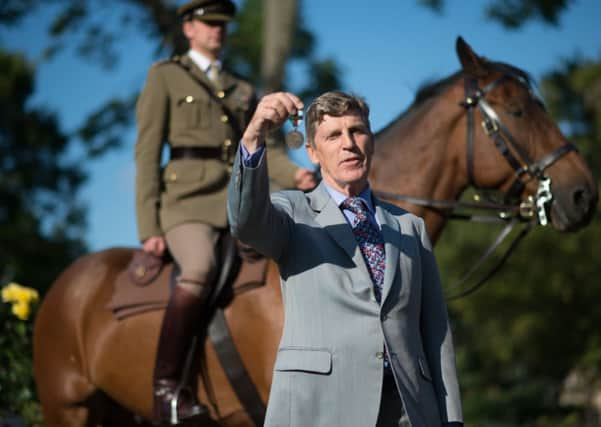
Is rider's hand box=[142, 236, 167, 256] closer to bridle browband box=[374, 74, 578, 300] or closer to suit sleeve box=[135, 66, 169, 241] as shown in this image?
suit sleeve box=[135, 66, 169, 241]

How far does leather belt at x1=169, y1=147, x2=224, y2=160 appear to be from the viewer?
527cm

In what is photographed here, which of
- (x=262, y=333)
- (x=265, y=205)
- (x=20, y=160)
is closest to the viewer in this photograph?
(x=265, y=205)

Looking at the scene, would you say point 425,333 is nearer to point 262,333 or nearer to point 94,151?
point 262,333

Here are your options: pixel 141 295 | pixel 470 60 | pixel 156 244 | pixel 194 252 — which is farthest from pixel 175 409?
pixel 470 60

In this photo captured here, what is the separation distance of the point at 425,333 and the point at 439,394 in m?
0.24

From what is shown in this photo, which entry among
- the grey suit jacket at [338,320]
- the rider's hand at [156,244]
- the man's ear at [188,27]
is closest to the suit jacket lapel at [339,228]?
the grey suit jacket at [338,320]

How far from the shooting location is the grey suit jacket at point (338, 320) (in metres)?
2.81

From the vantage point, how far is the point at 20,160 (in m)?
29.6

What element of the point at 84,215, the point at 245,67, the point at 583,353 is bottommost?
the point at 583,353

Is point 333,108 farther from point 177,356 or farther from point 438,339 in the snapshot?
point 177,356

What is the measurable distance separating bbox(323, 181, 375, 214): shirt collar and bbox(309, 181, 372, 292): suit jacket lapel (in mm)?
16

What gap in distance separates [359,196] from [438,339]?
23.3 inches

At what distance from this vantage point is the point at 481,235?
20891mm

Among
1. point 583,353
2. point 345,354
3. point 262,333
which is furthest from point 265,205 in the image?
point 583,353
